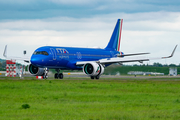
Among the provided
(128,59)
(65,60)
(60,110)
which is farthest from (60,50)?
(60,110)

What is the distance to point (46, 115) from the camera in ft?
50.6

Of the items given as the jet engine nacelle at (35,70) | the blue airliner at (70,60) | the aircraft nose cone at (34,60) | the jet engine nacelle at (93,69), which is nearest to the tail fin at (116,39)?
the blue airliner at (70,60)

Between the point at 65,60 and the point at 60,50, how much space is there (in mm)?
1760

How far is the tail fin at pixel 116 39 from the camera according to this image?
230 feet

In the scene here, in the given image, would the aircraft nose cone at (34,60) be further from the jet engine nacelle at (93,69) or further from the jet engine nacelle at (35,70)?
the jet engine nacelle at (93,69)

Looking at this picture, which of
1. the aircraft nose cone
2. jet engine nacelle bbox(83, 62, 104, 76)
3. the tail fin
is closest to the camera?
the aircraft nose cone

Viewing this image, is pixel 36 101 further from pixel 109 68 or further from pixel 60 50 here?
pixel 109 68

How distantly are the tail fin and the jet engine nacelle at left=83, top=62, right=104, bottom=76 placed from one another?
16.2 metres

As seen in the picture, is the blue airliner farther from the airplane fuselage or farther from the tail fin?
the tail fin

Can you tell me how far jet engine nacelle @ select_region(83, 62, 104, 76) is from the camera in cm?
5241

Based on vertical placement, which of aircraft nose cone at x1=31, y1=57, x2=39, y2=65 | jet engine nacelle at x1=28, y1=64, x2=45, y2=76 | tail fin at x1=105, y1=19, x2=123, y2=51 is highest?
tail fin at x1=105, y1=19, x2=123, y2=51

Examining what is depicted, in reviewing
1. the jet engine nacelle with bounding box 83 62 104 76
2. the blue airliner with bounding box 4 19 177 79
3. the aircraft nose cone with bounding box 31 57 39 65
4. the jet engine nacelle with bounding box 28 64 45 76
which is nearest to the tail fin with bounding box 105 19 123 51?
the blue airliner with bounding box 4 19 177 79

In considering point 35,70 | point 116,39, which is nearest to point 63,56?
point 35,70

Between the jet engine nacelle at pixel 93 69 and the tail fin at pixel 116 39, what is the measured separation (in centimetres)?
1616
